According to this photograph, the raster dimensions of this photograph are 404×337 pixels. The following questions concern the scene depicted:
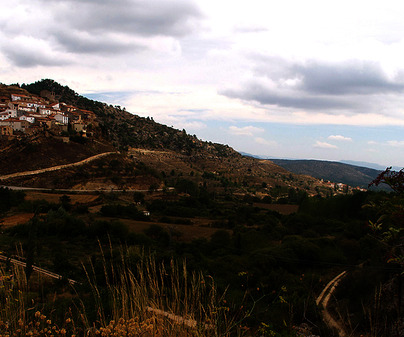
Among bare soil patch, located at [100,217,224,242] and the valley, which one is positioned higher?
the valley

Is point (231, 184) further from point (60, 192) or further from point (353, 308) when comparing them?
point (353, 308)

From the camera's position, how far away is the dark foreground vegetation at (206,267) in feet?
11.7

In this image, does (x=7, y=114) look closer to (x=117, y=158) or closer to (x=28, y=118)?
(x=28, y=118)

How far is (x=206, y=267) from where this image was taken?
15.9m

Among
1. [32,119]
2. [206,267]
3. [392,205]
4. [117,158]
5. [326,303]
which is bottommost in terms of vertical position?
[206,267]

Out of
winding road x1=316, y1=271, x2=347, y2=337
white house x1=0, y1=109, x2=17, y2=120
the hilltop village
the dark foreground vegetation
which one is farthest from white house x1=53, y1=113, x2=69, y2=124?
winding road x1=316, y1=271, x2=347, y2=337

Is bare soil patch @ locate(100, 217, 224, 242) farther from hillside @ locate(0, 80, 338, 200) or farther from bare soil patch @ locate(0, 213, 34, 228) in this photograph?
hillside @ locate(0, 80, 338, 200)

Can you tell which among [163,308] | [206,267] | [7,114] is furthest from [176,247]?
[7,114]

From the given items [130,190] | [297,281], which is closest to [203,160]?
[130,190]

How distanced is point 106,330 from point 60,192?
44.0m

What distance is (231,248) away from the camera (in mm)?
23875

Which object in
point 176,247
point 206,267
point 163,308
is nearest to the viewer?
point 163,308

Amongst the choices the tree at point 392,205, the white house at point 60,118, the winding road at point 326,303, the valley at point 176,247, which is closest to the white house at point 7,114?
the white house at point 60,118

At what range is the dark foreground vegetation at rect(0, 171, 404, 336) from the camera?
357 centimetres
